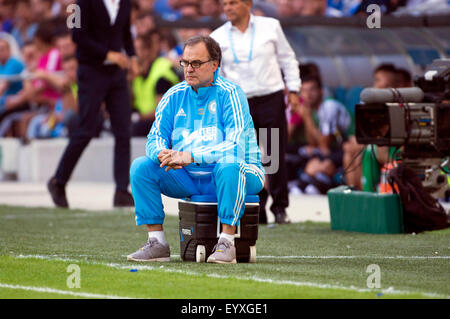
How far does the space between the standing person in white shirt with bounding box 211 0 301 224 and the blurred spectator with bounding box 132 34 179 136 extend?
260 inches

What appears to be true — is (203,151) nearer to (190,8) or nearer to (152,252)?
(152,252)

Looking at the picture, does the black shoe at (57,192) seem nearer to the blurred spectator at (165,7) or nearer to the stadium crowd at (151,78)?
the stadium crowd at (151,78)

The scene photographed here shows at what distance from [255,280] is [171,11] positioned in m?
13.7

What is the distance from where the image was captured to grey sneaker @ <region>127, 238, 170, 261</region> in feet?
22.6

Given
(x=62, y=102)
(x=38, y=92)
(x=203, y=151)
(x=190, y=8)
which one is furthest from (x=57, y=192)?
(x=38, y=92)

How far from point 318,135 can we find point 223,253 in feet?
24.0

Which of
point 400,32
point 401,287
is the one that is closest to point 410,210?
point 401,287

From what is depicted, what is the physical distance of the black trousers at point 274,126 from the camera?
9.94 metres

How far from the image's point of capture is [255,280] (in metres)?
5.90

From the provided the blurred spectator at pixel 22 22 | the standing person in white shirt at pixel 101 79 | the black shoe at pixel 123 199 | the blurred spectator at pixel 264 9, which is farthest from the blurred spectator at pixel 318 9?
the blurred spectator at pixel 22 22

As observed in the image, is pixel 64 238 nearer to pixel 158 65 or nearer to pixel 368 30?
pixel 368 30

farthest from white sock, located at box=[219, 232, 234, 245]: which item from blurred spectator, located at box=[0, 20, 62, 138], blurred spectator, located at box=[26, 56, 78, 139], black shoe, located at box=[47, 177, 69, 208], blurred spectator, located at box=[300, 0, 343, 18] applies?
blurred spectator, located at box=[0, 20, 62, 138]

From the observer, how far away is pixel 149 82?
17.1m

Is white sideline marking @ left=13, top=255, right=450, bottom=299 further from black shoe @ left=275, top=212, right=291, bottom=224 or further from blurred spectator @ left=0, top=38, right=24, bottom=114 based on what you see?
blurred spectator @ left=0, top=38, right=24, bottom=114
